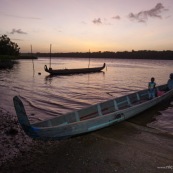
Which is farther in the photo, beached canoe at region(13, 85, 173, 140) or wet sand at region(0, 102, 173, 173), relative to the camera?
beached canoe at region(13, 85, 173, 140)

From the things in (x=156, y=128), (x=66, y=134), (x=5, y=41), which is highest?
(x=5, y=41)

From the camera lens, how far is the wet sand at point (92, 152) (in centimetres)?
654

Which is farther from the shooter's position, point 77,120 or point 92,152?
point 77,120

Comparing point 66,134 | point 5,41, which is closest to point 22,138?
point 66,134

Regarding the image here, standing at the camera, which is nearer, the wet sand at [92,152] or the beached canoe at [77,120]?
the wet sand at [92,152]

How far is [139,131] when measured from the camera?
10289 millimetres

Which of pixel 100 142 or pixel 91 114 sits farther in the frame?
pixel 91 114

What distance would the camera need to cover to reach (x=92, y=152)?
7645 mm

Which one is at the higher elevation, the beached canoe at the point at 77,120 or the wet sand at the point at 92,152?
the beached canoe at the point at 77,120

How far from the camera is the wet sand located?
6.54m

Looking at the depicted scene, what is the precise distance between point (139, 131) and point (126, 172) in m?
4.22

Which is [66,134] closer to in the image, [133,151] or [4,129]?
[133,151]

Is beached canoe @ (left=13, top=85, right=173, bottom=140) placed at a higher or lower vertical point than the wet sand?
higher

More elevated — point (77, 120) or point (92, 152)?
point (77, 120)
